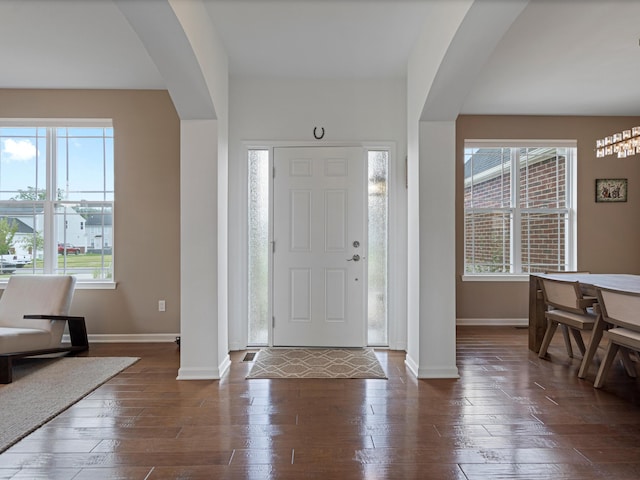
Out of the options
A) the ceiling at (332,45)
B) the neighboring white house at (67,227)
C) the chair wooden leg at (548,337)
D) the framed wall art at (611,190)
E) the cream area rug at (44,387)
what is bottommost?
the cream area rug at (44,387)

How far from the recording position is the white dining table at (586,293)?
318cm

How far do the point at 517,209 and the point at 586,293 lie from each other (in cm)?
204

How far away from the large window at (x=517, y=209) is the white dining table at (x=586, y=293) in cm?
120

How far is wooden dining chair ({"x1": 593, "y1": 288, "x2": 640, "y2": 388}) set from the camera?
8.84 ft

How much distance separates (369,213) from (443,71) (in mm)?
1739

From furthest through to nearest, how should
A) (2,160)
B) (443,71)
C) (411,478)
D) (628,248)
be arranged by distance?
(628,248) → (2,160) → (443,71) → (411,478)

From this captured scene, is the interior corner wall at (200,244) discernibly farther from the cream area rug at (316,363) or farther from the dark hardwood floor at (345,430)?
the cream area rug at (316,363)

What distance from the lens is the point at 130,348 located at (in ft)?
13.5

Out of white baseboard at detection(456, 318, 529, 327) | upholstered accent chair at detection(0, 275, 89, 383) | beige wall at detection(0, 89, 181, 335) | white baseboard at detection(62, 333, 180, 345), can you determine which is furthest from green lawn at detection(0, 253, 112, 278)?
white baseboard at detection(456, 318, 529, 327)

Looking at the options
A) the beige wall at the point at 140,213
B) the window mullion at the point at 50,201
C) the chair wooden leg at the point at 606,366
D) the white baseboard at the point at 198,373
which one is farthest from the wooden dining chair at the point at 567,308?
the window mullion at the point at 50,201

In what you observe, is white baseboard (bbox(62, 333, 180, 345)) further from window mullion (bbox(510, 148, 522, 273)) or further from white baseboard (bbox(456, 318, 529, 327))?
window mullion (bbox(510, 148, 522, 273))

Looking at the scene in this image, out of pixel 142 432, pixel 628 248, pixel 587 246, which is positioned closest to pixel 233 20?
pixel 142 432

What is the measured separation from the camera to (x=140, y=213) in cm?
436

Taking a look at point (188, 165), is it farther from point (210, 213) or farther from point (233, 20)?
point (233, 20)
